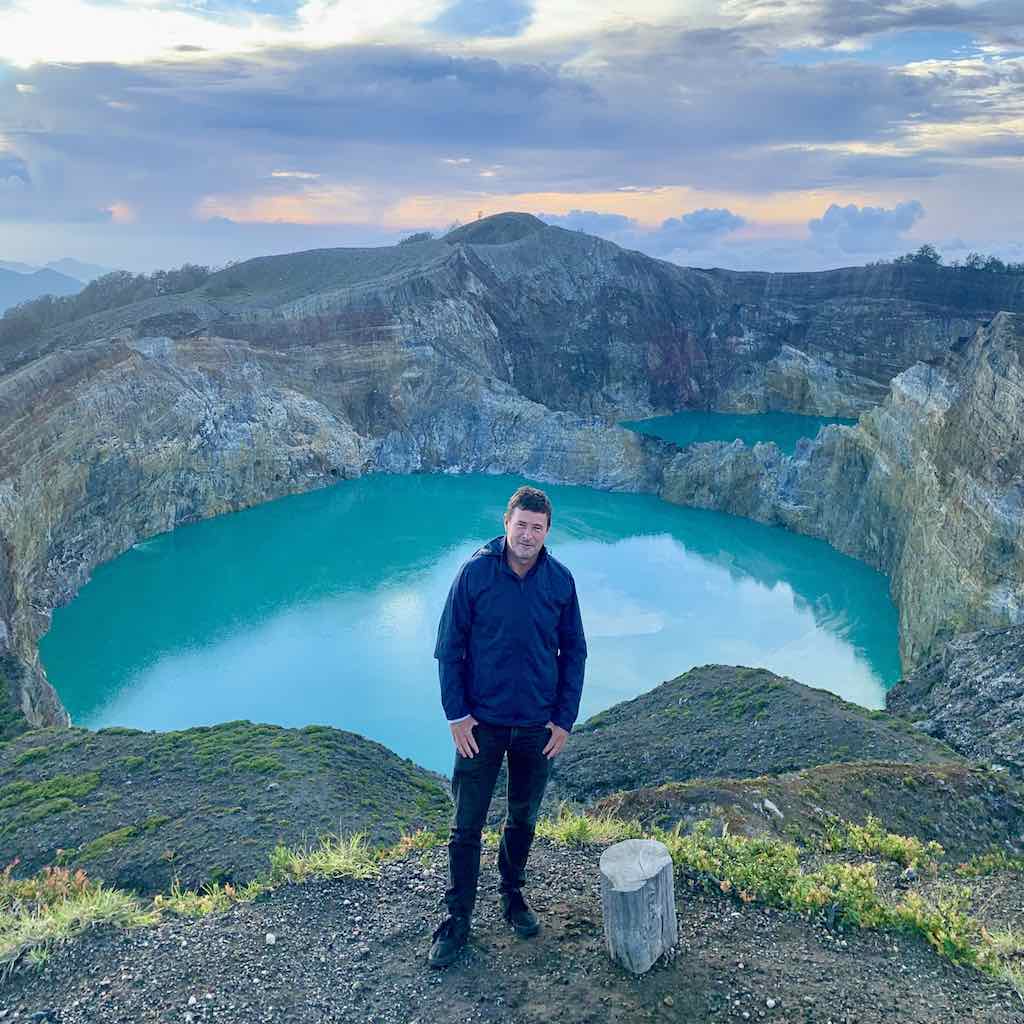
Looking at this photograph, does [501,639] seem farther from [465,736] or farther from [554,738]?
[554,738]

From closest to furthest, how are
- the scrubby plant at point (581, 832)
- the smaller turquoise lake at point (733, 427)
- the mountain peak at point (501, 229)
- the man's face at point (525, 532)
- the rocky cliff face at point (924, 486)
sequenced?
1. the man's face at point (525, 532)
2. the scrubby plant at point (581, 832)
3. the rocky cliff face at point (924, 486)
4. the smaller turquoise lake at point (733, 427)
5. the mountain peak at point (501, 229)

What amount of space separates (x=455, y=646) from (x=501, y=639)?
28 cm

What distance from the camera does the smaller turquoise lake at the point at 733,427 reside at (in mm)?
57719

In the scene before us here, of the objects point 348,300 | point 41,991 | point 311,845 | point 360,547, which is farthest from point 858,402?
point 41,991

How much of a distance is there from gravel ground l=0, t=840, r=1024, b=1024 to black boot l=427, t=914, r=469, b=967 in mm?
68

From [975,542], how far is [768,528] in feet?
57.1

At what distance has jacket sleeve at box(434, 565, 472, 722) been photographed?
545 cm

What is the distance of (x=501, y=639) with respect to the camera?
5.45 meters

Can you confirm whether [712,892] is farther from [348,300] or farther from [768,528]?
[348,300]

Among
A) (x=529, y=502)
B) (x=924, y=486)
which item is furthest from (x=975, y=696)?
(x=529, y=502)

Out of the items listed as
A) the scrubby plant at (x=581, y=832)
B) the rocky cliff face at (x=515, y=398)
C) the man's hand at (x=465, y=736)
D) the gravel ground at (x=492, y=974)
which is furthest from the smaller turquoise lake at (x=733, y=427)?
the man's hand at (x=465, y=736)

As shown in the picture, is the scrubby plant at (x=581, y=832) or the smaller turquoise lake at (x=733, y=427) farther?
the smaller turquoise lake at (x=733, y=427)

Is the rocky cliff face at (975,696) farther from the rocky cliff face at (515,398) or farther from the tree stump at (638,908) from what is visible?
the tree stump at (638,908)

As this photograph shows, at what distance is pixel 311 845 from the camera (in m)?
9.77
